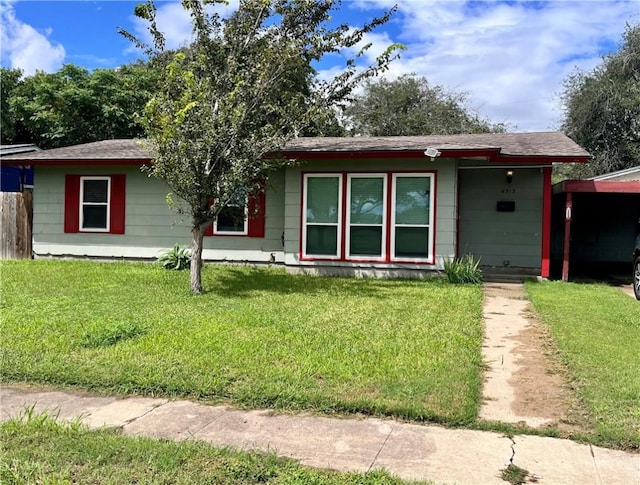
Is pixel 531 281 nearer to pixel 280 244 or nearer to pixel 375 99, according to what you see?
pixel 280 244

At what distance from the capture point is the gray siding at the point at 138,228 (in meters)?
12.6

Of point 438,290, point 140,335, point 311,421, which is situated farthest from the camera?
point 438,290

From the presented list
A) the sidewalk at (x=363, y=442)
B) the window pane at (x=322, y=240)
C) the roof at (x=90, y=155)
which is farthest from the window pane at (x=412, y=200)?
the sidewalk at (x=363, y=442)

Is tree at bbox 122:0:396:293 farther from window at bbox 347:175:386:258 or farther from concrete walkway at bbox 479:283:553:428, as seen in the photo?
concrete walkway at bbox 479:283:553:428

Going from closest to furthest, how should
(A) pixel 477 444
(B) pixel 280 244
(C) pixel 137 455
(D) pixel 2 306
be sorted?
(C) pixel 137 455
(A) pixel 477 444
(D) pixel 2 306
(B) pixel 280 244

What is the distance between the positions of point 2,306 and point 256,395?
5086 millimetres

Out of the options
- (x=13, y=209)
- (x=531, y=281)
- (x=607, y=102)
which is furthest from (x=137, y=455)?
(x=607, y=102)

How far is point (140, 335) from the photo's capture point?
6250 millimetres

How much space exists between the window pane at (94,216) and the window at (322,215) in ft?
17.0

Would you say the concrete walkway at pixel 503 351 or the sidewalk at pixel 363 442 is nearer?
the sidewalk at pixel 363 442

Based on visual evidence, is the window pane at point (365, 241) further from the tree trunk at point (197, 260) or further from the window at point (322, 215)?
the tree trunk at point (197, 260)

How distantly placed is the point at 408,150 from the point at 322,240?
8.65 feet

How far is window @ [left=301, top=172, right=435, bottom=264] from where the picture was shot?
37.3 feet

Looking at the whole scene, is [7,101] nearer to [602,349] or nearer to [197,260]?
[197,260]
